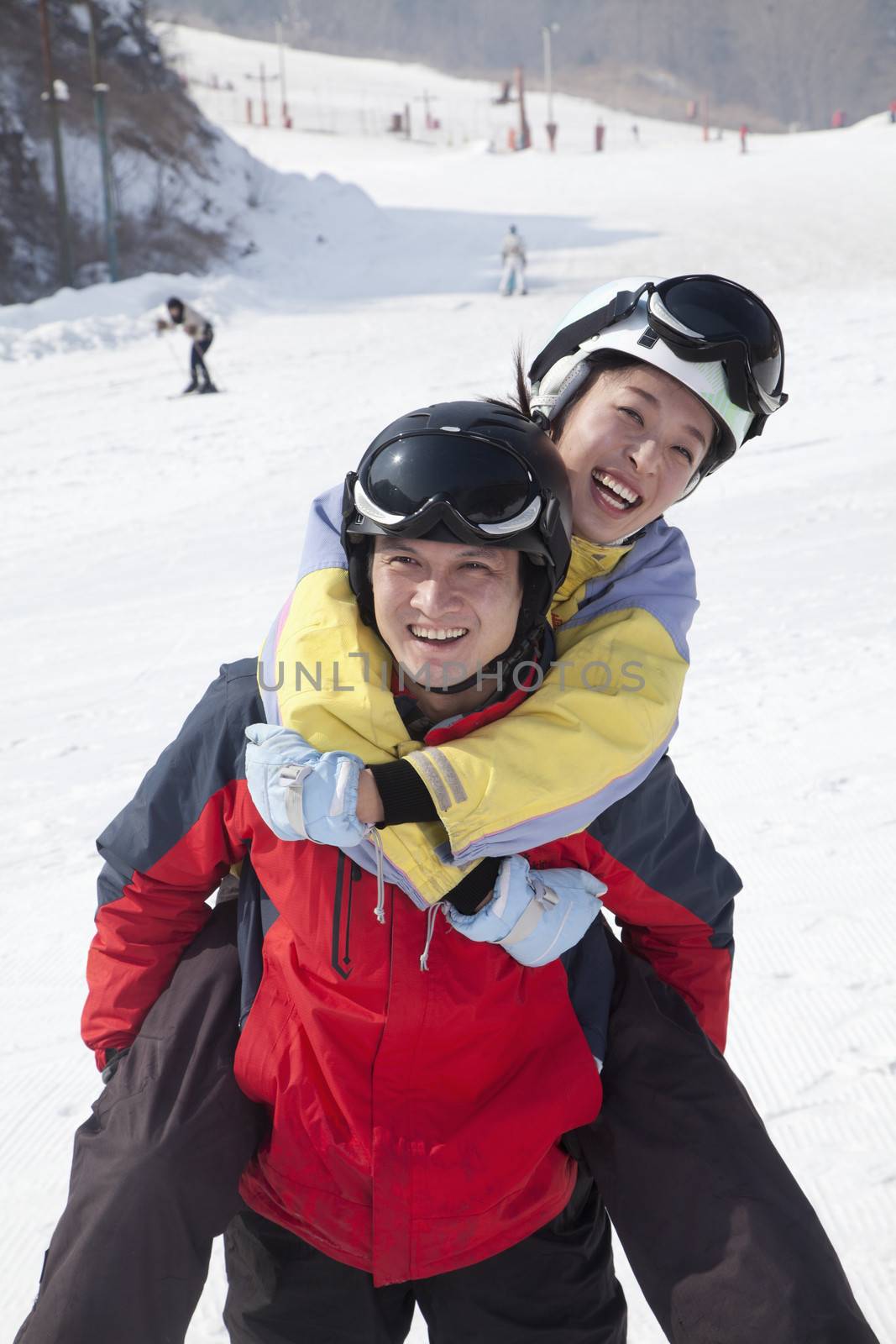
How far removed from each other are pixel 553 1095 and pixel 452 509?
2.75 feet

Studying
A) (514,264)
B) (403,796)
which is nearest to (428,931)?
(403,796)

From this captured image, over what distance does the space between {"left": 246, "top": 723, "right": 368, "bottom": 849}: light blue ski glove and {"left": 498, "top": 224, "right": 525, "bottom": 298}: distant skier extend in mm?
16123

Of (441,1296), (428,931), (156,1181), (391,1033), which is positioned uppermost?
(428,931)

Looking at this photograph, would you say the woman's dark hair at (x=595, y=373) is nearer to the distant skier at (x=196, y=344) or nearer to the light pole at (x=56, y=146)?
the distant skier at (x=196, y=344)

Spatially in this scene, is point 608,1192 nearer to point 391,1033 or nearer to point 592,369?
point 391,1033

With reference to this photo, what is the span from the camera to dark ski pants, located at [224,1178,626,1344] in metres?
1.61

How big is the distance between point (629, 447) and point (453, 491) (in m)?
0.46

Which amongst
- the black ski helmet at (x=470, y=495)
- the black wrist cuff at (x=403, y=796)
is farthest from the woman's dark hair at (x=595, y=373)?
the black wrist cuff at (x=403, y=796)

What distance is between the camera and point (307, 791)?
145cm

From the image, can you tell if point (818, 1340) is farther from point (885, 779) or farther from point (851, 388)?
point (851, 388)

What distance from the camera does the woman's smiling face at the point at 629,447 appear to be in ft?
6.12

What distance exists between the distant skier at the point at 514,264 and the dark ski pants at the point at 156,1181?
53.1ft

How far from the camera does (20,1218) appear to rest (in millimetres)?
2186

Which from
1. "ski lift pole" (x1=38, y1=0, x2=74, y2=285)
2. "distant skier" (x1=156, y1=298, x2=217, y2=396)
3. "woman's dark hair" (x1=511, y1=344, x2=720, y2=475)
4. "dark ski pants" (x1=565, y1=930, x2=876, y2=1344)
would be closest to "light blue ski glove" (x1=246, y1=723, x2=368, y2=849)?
"dark ski pants" (x1=565, y1=930, x2=876, y2=1344)
